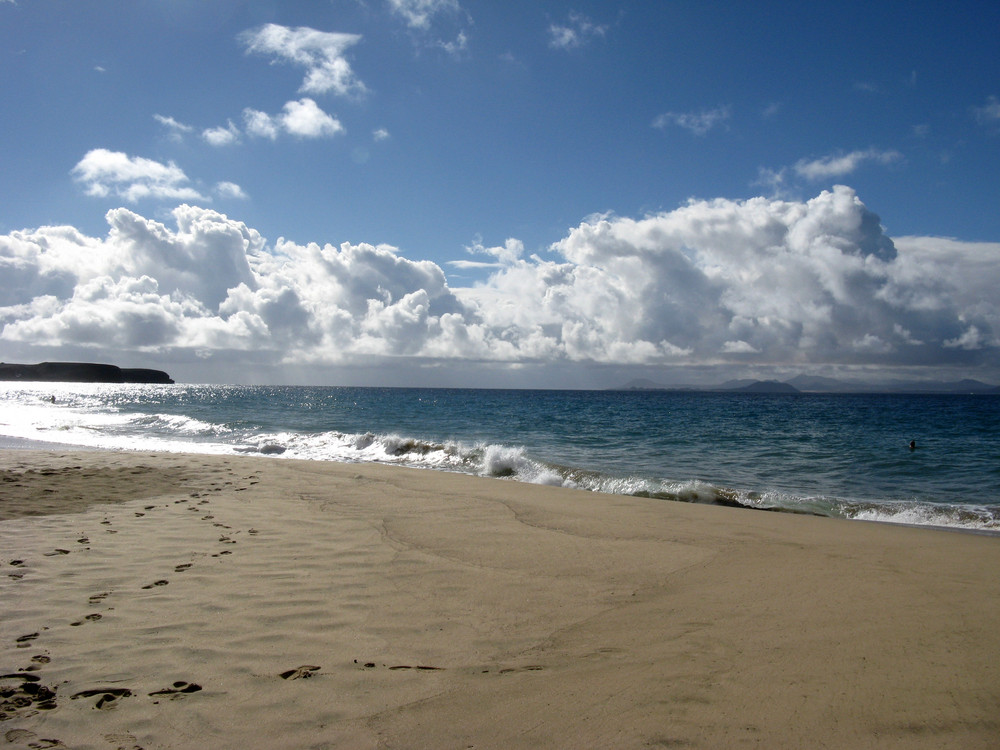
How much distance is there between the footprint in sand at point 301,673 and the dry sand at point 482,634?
0.02m

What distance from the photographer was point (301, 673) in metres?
4.13

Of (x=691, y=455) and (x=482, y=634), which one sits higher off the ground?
(x=482, y=634)

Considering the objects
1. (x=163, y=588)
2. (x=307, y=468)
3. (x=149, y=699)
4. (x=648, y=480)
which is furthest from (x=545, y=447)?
(x=149, y=699)

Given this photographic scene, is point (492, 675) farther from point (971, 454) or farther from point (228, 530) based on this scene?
point (971, 454)

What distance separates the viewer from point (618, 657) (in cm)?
446

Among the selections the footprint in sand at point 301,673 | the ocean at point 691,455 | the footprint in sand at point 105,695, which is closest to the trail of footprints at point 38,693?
the footprint in sand at point 105,695

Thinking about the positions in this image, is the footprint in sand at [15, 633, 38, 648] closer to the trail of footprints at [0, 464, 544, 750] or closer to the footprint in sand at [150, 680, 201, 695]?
the trail of footprints at [0, 464, 544, 750]

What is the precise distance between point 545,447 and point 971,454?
18.2 meters

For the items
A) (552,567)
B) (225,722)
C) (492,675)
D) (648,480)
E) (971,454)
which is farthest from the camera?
(971,454)

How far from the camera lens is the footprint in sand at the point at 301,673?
4078mm

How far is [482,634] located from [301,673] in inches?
59.2

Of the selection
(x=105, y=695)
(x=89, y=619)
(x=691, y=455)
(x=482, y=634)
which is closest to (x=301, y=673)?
(x=105, y=695)

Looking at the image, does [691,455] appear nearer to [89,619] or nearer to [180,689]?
[89,619]

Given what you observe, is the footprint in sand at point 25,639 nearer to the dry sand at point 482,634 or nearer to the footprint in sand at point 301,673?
the dry sand at point 482,634
